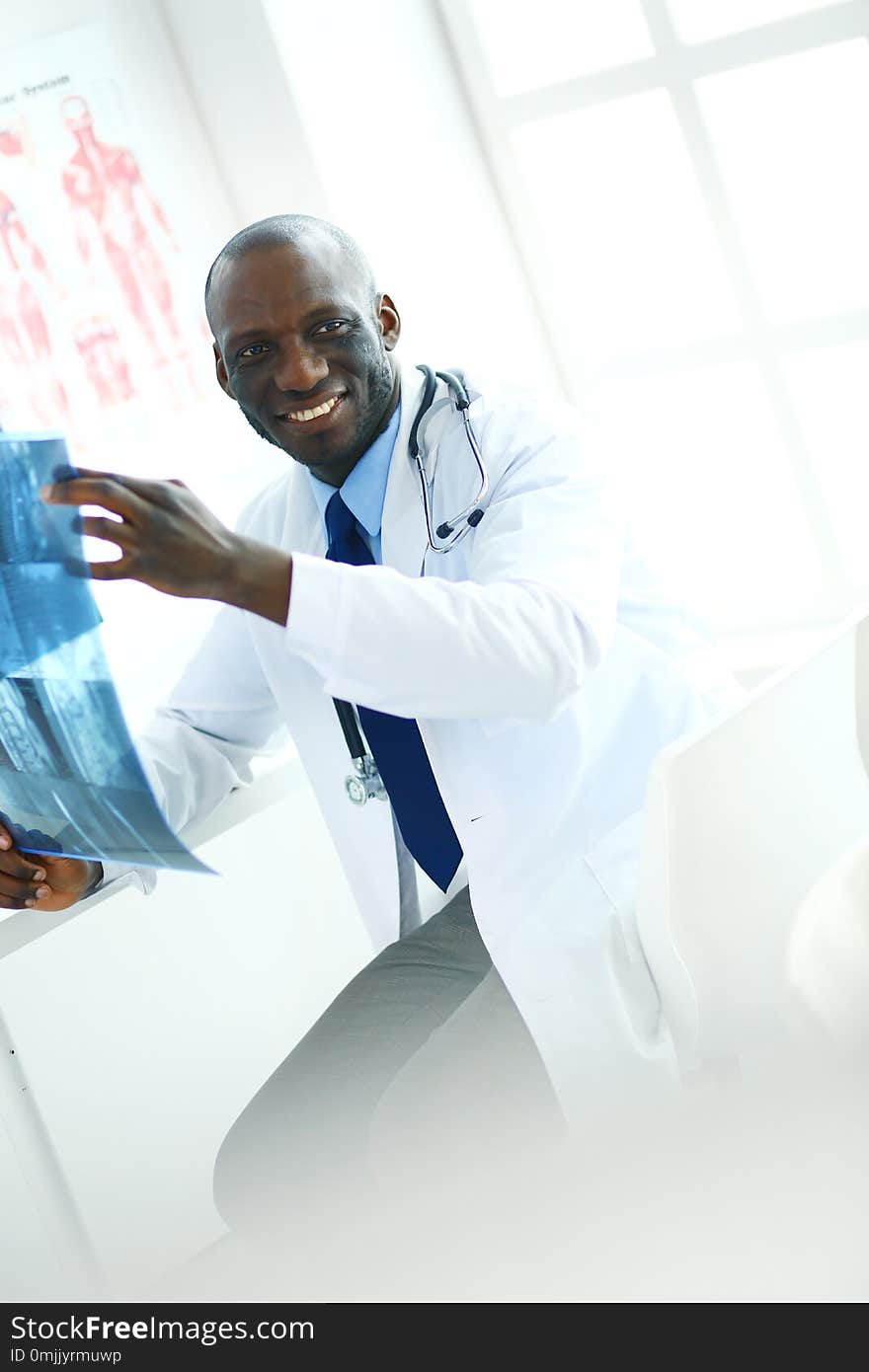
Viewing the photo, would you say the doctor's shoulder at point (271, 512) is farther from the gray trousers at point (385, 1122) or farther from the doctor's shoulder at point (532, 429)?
the gray trousers at point (385, 1122)

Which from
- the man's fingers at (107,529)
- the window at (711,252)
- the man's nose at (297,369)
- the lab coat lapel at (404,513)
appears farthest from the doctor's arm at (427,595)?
the window at (711,252)

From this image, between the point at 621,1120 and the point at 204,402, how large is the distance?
157cm

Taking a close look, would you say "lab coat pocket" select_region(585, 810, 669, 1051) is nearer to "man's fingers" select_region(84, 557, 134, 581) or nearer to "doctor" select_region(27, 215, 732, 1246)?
"doctor" select_region(27, 215, 732, 1246)

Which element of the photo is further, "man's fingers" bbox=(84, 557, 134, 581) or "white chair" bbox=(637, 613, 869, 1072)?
"white chair" bbox=(637, 613, 869, 1072)

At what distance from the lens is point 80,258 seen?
232 centimetres

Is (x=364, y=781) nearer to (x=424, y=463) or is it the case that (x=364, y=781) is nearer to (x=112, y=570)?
(x=424, y=463)

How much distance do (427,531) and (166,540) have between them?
0.55 m

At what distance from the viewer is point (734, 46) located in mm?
2439

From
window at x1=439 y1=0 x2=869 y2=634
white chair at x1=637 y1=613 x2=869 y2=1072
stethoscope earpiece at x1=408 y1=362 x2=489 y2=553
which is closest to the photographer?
white chair at x1=637 y1=613 x2=869 y2=1072

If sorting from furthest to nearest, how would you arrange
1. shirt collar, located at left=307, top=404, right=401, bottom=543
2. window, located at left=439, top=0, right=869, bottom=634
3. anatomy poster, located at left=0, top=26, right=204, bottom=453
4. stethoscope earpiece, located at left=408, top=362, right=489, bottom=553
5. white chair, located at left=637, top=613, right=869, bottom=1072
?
window, located at left=439, top=0, right=869, bottom=634 < anatomy poster, located at left=0, top=26, right=204, bottom=453 < shirt collar, located at left=307, top=404, right=401, bottom=543 < stethoscope earpiece, located at left=408, top=362, right=489, bottom=553 < white chair, located at left=637, top=613, right=869, bottom=1072

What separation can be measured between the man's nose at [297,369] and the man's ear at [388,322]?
0.15 metres

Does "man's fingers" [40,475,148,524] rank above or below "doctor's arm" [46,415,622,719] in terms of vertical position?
above

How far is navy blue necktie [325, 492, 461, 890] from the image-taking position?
1.51 metres

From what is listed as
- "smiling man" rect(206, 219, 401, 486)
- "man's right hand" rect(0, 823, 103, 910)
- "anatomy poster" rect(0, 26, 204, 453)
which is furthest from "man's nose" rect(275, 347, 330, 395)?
"anatomy poster" rect(0, 26, 204, 453)
